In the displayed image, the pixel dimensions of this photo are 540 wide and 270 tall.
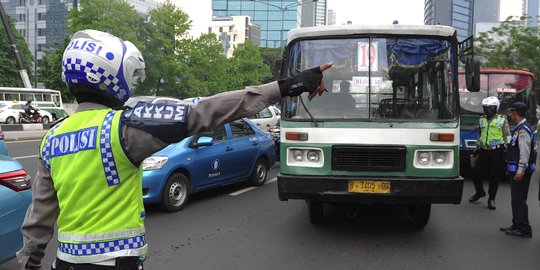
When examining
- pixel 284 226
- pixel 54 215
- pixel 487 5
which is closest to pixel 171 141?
pixel 54 215

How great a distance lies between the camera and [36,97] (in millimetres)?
34312

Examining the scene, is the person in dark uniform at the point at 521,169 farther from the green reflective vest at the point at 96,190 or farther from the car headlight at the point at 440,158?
the green reflective vest at the point at 96,190

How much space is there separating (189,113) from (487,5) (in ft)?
295

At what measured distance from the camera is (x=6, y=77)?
45.8 m

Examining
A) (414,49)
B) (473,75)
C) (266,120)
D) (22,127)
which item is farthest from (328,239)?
(22,127)

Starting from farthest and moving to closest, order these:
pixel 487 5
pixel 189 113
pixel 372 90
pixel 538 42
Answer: pixel 487 5, pixel 538 42, pixel 372 90, pixel 189 113

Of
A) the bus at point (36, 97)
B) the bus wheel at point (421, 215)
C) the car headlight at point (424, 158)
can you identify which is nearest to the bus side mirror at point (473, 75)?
the car headlight at point (424, 158)

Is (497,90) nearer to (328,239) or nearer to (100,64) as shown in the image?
(328,239)

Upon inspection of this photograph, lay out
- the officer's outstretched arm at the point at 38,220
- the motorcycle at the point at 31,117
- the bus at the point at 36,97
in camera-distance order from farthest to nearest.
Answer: the bus at the point at 36,97 < the motorcycle at the point at 31,117 < the officer's outstretched arm at the point at 38,220

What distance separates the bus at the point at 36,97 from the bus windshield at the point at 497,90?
93.6 feet

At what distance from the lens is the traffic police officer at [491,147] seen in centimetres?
770

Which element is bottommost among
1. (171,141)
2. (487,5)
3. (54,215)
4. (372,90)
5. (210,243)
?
(210,243)

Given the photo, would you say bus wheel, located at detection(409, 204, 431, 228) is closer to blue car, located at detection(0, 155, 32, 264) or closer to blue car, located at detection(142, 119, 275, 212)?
blue car, located at detection(142, 119, 275, 212)

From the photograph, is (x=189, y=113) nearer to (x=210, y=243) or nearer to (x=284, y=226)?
(x=210, y=243)
